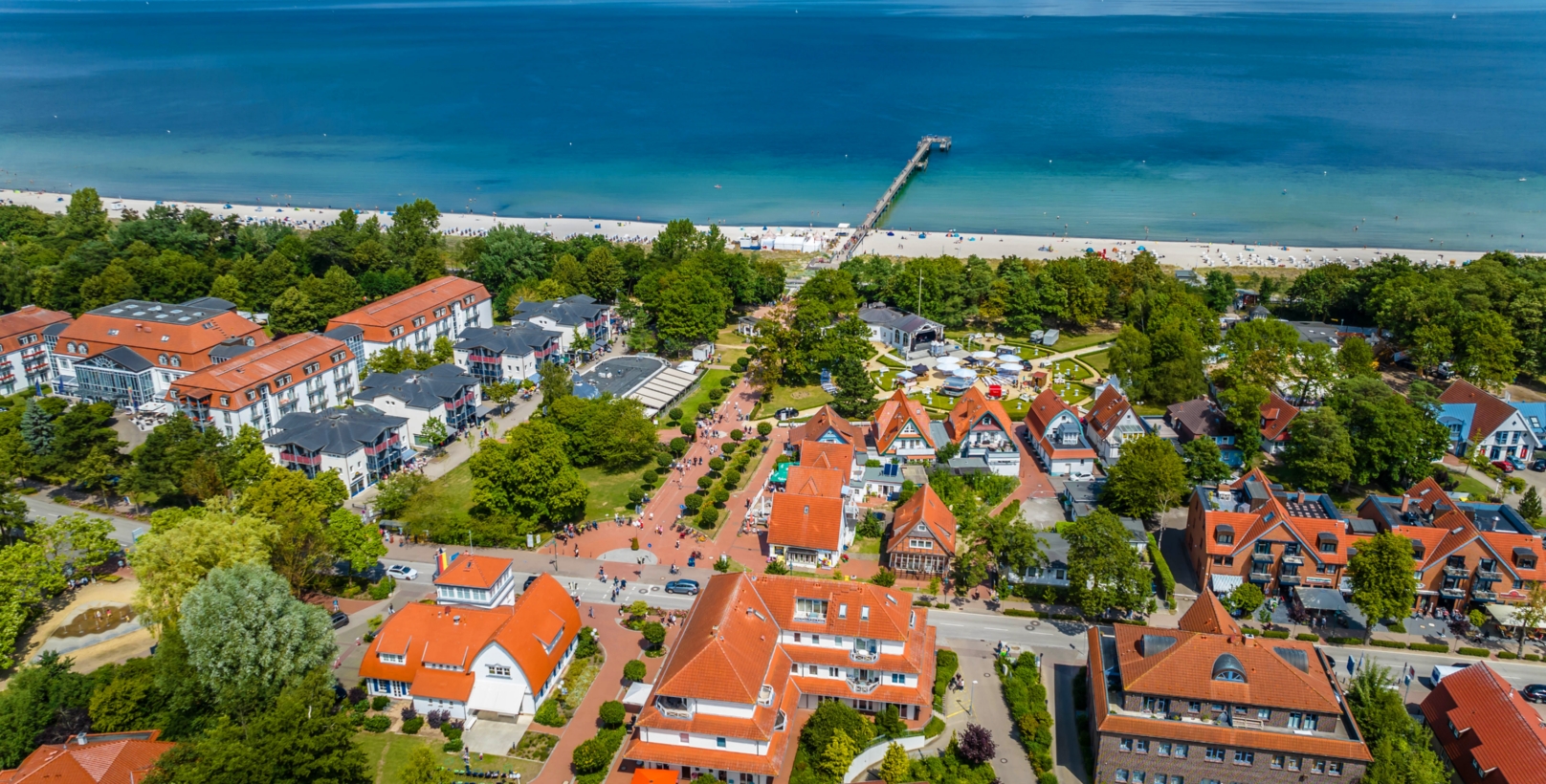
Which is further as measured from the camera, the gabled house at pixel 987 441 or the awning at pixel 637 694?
the gabled house at pixel 987 441

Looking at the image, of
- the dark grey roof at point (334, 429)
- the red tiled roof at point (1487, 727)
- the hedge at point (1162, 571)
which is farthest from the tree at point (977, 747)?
the dark grey roof at point (334, 429)

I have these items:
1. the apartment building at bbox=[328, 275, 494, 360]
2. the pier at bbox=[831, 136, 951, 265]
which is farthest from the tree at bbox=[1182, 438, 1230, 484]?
the apartment building at bbox=[328, 275, 494, 360]

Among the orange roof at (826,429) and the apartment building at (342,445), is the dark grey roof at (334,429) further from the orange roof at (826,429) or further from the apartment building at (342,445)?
the orange roof at (826,429)

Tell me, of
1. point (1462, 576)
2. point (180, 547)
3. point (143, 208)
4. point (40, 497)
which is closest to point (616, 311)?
point (40, 497)

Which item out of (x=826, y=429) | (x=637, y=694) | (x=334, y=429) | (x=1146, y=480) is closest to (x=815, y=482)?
(x=826, y=429)

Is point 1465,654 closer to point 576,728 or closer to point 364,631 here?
point 576,728

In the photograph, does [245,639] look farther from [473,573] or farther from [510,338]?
[510,338]

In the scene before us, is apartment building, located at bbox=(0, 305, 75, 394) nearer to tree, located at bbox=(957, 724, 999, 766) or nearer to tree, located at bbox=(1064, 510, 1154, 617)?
tree, located at bbox=(957, 724, 999, 766)
